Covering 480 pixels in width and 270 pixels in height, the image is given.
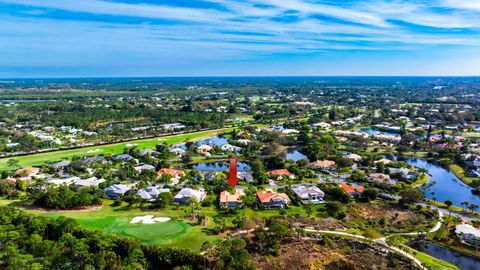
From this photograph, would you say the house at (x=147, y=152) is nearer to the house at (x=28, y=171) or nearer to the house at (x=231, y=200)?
the house at (x=28, y=171)

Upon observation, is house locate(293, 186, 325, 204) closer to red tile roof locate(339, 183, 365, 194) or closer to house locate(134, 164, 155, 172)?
red tile roof locate(339, 183, 365, 194)

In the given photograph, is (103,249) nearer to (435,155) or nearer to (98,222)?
(98,222)

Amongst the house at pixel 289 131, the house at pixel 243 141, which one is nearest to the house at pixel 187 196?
the house at pixel 243 141

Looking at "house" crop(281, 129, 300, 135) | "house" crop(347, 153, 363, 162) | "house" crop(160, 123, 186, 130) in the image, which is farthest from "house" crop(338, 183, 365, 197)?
"house" crop(160, 123, 186, 130)

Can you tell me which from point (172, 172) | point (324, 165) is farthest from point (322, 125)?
point (172, 172)

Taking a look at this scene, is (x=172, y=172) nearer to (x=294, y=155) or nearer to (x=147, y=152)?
(x=147, y=152)

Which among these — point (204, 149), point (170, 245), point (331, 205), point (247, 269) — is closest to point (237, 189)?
point (331, 205)
